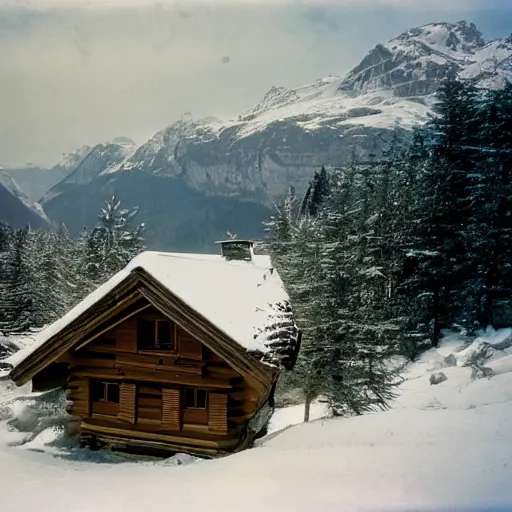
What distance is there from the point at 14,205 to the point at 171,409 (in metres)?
50.0

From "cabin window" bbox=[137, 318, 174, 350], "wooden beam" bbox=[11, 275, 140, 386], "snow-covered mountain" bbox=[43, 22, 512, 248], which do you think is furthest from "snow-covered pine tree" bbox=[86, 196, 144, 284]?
"snow-covered mountain" bbox=[43, 22, 512, 248]

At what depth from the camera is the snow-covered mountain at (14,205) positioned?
3702cm

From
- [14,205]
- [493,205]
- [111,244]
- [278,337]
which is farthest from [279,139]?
[278,337]

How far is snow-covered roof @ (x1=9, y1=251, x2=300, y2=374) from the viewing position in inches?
409

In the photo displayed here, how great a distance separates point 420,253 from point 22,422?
20.7 meters

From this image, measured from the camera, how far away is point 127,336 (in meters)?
11.5

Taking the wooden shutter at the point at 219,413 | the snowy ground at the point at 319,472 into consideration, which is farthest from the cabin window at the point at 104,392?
the wooden shutter at the point at 219,413

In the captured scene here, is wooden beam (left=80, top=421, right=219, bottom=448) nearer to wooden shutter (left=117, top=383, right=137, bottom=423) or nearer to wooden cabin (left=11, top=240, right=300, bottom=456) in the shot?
wooden cabin (left=11, top=240, right=300, bottom=456)

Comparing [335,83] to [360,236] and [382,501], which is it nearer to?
[360,236]

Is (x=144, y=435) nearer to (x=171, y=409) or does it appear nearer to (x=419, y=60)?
(x=171, y=409)

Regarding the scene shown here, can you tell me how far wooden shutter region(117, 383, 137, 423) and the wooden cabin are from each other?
0.08 feet

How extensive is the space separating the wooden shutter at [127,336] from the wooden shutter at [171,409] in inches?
51.9

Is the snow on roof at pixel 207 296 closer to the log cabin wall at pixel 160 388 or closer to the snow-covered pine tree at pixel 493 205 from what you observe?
the log cabin wall at pixel 160 388

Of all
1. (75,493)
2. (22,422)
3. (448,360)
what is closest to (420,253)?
(448,360)
